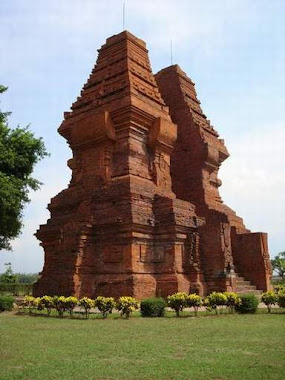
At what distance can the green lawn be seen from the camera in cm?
479

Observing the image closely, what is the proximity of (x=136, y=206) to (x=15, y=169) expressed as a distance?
6.27 m

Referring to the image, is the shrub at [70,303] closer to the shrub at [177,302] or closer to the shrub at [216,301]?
the shrub at [177,302]

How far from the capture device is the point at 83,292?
12656mm

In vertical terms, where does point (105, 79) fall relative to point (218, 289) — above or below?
above

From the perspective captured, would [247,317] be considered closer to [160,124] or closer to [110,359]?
[110,359]

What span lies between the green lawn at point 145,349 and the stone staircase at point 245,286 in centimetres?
588

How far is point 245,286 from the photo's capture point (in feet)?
51.6

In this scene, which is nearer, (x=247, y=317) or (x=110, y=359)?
(x=110, y=359)

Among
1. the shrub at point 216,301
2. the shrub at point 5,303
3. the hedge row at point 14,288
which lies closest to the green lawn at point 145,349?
the shrub at point 216,301

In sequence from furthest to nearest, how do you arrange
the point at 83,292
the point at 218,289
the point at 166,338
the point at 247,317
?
1. the point at 218,289
2. the point at 83,292
3. the point at 247,317
4. the point at 166,338

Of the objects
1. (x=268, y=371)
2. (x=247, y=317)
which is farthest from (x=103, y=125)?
(x=268, y=371)

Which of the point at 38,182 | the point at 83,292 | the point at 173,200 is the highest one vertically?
the point at 38,182

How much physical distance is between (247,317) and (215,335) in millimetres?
3061

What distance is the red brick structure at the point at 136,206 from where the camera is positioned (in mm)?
13109
